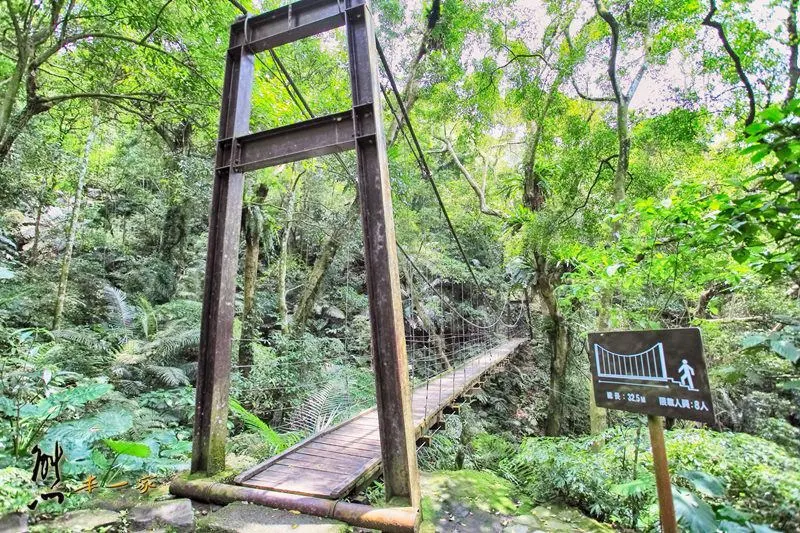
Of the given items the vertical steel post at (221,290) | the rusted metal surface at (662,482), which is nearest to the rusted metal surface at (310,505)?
the vertical steel post at (221,290)

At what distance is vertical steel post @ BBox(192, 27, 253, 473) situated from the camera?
1.79 meters

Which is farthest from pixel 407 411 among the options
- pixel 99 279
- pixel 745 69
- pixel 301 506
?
pixel 99 279

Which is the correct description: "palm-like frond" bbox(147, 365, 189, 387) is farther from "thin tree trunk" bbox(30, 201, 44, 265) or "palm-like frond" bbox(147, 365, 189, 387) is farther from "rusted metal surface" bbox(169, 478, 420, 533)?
"thin tree trunk" bbox(30, 201, 44, 265)

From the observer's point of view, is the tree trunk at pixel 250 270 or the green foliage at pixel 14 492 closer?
the green foliage at pixel 14 492

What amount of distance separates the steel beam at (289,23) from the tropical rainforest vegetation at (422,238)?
1126 mm

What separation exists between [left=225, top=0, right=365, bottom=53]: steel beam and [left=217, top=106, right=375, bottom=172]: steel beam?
0.54 m

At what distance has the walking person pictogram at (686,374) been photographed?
4.01ft

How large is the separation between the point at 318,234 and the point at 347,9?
223 inches

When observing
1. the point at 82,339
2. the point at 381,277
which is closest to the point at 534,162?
the point at 381,277

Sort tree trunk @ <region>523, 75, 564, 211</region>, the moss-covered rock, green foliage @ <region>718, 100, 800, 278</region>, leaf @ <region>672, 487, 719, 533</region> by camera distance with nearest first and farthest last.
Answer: green foliage @ <region>718, 100, 800, 278</region>, leaf @ <region>672, 487, 719, 533</region>, the moss-covered rock, tree trunk @ <region>523, 75, 564, 211</region>

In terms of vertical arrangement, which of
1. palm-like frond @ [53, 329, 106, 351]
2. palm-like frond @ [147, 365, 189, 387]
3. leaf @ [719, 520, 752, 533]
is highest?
palm-like frond @ [53, 329, 106, 351]

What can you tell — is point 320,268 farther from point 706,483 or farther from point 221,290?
point 706,483

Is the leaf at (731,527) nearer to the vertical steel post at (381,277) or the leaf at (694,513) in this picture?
the leaf at (694,513)

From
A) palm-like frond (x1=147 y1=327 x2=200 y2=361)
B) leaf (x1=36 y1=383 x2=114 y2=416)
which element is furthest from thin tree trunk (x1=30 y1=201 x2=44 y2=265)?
leaf (x1=36 y1=383 x2=114 y2=416)
